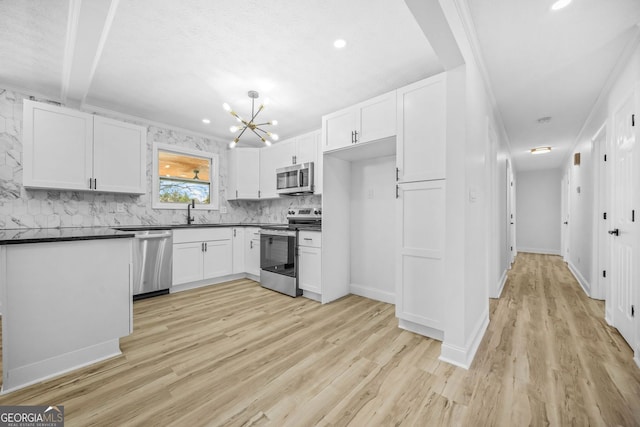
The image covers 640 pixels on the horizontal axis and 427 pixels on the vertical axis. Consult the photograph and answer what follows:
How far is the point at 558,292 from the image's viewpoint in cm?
373

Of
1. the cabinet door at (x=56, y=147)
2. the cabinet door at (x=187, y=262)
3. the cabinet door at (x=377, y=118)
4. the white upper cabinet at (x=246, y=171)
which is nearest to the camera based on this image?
the cabinet door at (x=377, y=118)

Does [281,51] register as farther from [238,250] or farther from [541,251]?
[541,251]

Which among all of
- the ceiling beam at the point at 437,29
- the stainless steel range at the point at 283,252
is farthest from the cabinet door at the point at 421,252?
the stainless steel range at the point at 283,252

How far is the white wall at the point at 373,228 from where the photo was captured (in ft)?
10.5

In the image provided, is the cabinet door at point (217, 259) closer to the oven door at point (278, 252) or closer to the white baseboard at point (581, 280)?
the oven door at point (278, 252)

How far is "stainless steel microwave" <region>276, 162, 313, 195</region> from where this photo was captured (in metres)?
3.75

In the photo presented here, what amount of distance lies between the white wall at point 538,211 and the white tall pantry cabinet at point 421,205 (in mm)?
7944

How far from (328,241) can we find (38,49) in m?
3.38

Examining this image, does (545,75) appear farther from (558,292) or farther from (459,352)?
(558,292)

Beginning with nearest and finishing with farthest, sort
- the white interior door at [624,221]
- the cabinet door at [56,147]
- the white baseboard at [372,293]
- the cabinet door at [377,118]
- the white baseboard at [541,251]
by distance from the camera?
1. the white interior door at [624,221]
2. the cabinet door at [377,118]
3. the cabinet door at [56,147]
4. the white baseboard at [372,293]
5. the white baseboard at [541,251]

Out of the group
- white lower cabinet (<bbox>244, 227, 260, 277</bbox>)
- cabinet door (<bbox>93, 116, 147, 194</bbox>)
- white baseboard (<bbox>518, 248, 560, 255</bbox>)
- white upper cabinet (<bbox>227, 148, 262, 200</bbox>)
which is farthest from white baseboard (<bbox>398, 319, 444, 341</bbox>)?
white baseboard (<bbox>518, 248, 560, 255</bbox>)

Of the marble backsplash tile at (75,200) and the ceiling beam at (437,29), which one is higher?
the ceiling beam at (437,29)

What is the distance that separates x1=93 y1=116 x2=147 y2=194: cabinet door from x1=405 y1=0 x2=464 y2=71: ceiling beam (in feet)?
12.0

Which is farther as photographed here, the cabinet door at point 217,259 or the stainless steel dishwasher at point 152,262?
the cabinet door at point 217,259
